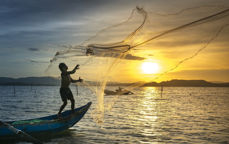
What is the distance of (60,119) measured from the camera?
14008 mm

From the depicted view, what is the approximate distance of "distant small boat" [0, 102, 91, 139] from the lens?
41.2 ft

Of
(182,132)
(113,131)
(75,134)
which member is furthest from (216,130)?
(75,134)

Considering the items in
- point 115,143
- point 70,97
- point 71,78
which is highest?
point 71,78

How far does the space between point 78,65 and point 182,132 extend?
8659 mm

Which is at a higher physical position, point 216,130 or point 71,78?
point 71,78

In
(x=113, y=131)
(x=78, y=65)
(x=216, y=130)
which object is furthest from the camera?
(x=216, y=130)

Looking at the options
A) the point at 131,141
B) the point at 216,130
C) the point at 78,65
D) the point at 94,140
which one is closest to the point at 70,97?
the point at 78,65

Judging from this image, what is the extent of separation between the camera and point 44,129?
13.4 m

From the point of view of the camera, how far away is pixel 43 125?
1340cm

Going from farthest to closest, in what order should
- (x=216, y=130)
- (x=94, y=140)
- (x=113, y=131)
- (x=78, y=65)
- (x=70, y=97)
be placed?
(x=216, y=130) → (x=113, y=131) → (x=94, y=140) → (x=70, y=97) → (x=78, y=65)

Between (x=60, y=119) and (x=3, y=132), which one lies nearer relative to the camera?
(x=3, y=132)

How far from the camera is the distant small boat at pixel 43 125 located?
12.6 meters

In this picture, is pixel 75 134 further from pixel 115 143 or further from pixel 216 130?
pixel 216 130

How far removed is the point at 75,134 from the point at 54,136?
1.33 metres
